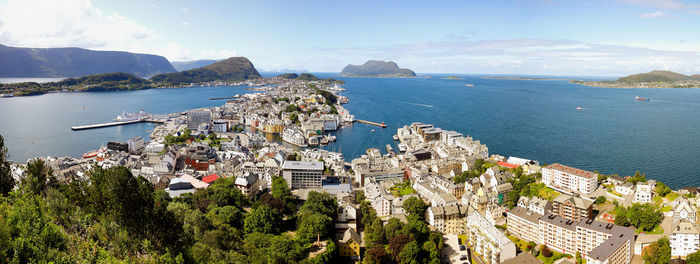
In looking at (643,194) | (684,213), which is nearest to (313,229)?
(684,213)

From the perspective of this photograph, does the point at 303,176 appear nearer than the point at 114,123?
Yes

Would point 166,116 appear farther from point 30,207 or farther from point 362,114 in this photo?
point 30,207

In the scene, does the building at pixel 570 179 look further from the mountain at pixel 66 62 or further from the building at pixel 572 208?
the mountain at pixel 66 62

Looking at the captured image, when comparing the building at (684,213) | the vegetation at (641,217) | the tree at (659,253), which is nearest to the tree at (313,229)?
the tree at (659,253)

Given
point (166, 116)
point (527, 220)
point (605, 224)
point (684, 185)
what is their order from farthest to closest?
point (166, 116) < point (684, 185) < point (527, 220) < point (605, 224)

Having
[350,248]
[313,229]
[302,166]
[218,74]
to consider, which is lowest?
[350,248]

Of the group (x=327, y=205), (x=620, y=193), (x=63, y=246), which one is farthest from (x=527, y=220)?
(x=63, y=246)

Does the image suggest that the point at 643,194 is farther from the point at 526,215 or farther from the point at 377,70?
the point at 377,70
